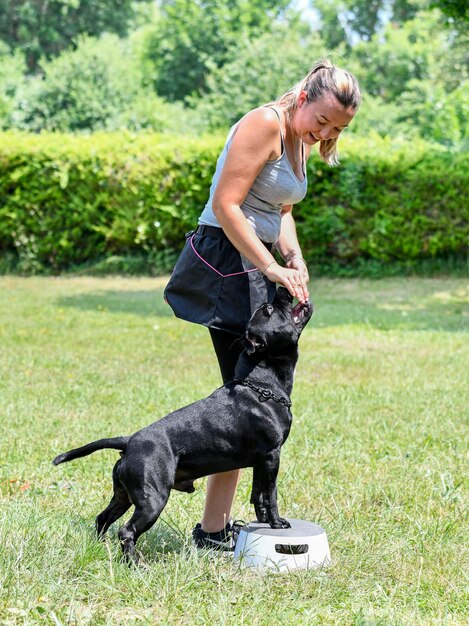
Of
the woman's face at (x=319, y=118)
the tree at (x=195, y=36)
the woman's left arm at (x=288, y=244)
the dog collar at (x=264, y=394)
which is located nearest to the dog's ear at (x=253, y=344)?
the dog collar at (x=264, y=394)

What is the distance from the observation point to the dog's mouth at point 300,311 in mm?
3533

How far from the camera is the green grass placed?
325 centimetres

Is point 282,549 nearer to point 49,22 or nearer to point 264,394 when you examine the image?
point 264,394

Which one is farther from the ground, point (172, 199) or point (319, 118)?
point (319, 118)

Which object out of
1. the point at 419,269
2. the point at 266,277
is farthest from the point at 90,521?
the point at 419,269

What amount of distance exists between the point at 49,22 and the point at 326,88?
3821 centimetres

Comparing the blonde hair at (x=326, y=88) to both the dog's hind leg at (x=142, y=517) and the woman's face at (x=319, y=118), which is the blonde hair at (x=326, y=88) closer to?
the woman's face at (x=319, y=118)

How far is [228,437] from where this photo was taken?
11.4 feet

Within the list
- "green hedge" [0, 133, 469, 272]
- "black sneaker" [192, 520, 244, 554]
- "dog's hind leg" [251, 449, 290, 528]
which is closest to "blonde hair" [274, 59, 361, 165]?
"dog's hind leg" [251, 449, 290, 528]

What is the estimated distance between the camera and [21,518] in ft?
12.9

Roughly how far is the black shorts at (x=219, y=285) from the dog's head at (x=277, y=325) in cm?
18

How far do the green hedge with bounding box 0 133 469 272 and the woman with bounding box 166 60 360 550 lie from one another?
11.9 meters

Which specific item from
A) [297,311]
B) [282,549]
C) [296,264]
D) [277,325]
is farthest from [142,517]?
[296,264]

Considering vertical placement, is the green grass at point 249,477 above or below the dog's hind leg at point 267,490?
below
